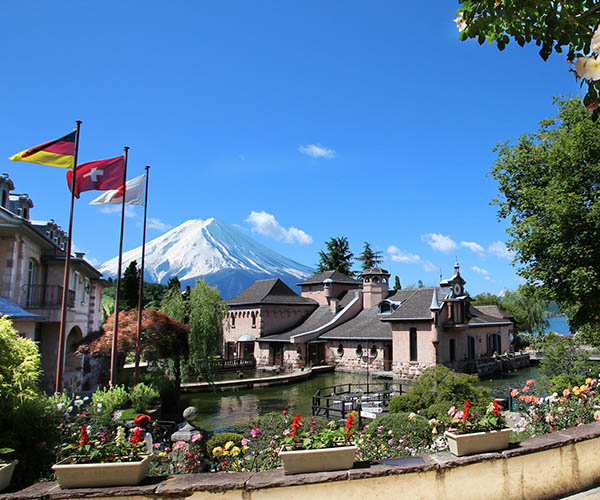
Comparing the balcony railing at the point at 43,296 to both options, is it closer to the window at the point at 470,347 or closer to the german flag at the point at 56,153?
the german flag at the point at 56,153

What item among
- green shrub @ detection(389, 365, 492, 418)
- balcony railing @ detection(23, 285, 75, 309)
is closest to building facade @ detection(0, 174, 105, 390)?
balcony railing @ detection(23, 285, 75, 309)

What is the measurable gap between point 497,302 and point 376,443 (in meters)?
65.9

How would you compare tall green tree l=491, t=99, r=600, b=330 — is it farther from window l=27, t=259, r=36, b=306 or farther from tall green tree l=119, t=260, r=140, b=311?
tall green tree l=119, t=260, r=140, b=311

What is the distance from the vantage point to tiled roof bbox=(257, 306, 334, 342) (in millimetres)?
49031

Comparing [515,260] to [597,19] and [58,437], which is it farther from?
[58,437]

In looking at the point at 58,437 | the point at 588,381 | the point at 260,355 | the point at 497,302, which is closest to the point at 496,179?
the point at 588,381

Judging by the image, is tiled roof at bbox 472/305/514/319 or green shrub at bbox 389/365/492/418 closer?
green shrub at bbox 389/365/492/418

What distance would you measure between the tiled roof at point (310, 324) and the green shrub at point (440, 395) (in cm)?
3215

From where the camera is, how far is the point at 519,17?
595 cm

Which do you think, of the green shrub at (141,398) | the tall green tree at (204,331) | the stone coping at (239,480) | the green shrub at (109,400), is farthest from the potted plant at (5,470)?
the tall green tree at (204,331)

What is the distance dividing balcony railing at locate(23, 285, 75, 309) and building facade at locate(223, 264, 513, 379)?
88.4 feet

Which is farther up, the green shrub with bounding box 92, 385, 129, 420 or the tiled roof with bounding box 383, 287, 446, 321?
the tiled roof with bounding box 383, 287, 446, 321

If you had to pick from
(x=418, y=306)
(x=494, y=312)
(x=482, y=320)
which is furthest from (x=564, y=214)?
(x=494, y=312)

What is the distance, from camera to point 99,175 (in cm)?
1612
